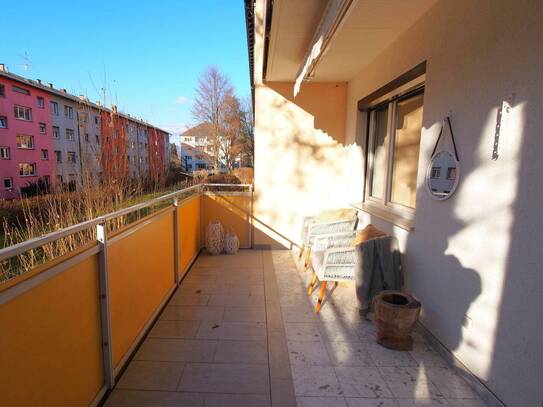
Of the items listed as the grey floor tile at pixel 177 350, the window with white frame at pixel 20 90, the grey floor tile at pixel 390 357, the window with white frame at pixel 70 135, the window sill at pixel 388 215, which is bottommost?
the grey floor tile at pixel 177 350

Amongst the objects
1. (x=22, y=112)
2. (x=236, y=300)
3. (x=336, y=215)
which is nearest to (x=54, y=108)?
(x=22, y=112)

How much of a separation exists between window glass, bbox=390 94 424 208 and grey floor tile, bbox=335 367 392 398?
160 cm

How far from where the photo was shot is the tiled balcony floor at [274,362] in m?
1.86

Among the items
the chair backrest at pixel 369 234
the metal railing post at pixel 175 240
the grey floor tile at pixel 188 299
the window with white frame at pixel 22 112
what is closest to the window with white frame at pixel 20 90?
the window with white frame at pixel 22 112

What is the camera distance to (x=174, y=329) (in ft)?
8.61

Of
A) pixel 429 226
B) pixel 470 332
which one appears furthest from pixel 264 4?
pixel 470 332

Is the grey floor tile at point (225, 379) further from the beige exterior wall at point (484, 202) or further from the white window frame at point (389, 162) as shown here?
the white window frame at point (389, 162)

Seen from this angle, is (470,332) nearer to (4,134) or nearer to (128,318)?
(128,318)

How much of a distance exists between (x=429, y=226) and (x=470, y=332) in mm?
802

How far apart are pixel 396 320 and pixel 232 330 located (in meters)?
1.32

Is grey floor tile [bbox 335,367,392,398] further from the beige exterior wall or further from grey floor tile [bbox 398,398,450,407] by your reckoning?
the beige exterior wall

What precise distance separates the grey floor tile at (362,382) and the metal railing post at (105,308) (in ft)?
4.68

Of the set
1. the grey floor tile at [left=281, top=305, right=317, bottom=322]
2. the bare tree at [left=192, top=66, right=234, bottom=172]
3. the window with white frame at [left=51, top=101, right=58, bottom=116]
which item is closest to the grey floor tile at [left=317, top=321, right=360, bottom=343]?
the grey floor tile at [left=281, top=305, right=317, bottom=322]

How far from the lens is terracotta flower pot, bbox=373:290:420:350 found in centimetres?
228
